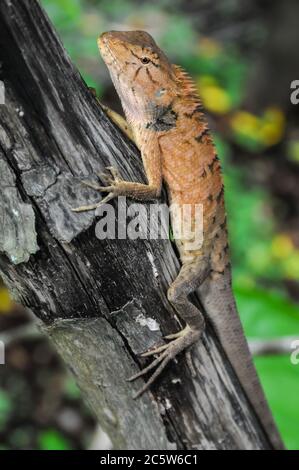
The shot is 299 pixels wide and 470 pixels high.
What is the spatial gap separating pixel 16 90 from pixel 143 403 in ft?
4.05

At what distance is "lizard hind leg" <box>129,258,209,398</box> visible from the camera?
2053mm

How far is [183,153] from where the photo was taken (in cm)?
251

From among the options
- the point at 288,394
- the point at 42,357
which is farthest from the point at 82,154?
the point at 42,357

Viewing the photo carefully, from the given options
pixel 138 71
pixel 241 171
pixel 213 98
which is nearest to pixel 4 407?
pixel 138 71

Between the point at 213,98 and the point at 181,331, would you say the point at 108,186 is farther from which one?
the point at 213,98

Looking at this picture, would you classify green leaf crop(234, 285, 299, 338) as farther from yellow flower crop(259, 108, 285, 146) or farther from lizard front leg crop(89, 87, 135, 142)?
yellow flower crop(259, 108, 285, 146)

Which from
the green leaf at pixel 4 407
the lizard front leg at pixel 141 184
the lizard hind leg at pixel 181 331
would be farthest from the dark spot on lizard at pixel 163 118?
the green leaf at pixel 4 407

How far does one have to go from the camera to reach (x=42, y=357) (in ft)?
16.1

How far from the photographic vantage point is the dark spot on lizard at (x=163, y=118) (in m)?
2.45

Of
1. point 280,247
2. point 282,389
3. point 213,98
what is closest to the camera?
point 282,389

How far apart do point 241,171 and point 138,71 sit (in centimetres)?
482

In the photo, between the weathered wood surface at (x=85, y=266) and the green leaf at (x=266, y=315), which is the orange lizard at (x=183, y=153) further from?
the green leaf at (x=266, y=315)

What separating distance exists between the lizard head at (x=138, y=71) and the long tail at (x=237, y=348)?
870 millimetres

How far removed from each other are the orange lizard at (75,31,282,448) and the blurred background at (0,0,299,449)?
0.69m
